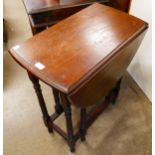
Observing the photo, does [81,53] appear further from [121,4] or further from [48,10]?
[121,4]

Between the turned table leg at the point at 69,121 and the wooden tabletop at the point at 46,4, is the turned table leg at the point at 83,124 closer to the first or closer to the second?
the turned table leg at the point at 69,121

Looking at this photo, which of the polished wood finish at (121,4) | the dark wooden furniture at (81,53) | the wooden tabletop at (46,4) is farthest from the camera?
the polished wood finish at (121,4)

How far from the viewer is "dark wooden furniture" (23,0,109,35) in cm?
146

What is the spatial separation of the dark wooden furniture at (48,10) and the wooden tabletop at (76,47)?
307 millimetres

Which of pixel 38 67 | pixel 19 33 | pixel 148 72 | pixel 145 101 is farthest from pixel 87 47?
pixel 19 33

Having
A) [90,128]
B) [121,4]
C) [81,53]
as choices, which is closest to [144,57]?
[121,4]

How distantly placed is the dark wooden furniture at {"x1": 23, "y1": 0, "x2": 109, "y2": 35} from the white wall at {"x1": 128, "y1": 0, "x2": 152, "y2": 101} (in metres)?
0.42

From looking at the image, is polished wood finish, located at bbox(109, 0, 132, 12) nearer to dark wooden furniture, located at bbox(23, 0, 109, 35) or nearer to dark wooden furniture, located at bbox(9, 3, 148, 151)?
dark wooden furniture, located at bbox(23, 0, 109, 35)

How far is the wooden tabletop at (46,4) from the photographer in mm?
1448

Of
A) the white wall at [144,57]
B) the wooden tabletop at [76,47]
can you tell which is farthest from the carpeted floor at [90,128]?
the wooden tabletop at [76,47]

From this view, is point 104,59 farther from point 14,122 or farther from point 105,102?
point 14,122

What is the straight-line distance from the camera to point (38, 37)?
1.07 meters

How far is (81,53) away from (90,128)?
826 mm

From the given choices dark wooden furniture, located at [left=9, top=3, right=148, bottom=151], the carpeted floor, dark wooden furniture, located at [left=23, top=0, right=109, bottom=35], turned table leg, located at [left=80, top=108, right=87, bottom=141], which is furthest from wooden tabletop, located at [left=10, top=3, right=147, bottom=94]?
the carpeted floor
